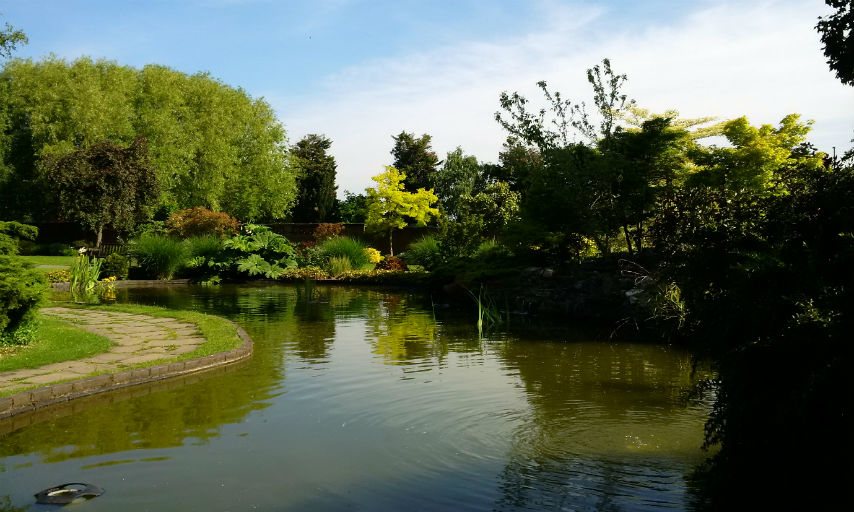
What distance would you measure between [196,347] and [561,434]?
4.74 meters

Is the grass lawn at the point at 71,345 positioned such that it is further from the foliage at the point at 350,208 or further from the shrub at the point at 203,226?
the foliage at the point at 350,208

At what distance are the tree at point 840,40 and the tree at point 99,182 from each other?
2242 centimetres

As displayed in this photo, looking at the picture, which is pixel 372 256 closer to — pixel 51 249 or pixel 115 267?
pixel 115 267

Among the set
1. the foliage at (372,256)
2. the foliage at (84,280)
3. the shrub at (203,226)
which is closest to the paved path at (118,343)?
the foliage at (84,280)

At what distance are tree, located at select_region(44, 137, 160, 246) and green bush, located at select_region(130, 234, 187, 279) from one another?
15.1 ft

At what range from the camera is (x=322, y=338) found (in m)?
10.2

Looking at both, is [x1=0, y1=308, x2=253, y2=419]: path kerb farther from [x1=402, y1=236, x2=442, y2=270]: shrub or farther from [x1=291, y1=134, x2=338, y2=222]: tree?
[x1=291, y1=134, x2=338, y2=222]: tree

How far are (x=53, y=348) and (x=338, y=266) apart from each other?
48.2 ft

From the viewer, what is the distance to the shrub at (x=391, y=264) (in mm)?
23000

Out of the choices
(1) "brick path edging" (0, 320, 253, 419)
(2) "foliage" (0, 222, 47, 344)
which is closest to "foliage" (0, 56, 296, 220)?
(2) "foliage" (0, 222, 47, 344)

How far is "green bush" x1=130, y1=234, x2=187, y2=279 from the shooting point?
20734 millimetres

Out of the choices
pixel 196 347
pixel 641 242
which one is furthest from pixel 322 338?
pixel 641 242

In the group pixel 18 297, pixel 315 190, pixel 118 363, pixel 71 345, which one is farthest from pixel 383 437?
pixel 315 190

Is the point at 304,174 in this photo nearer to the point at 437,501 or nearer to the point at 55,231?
the point at 55,231
